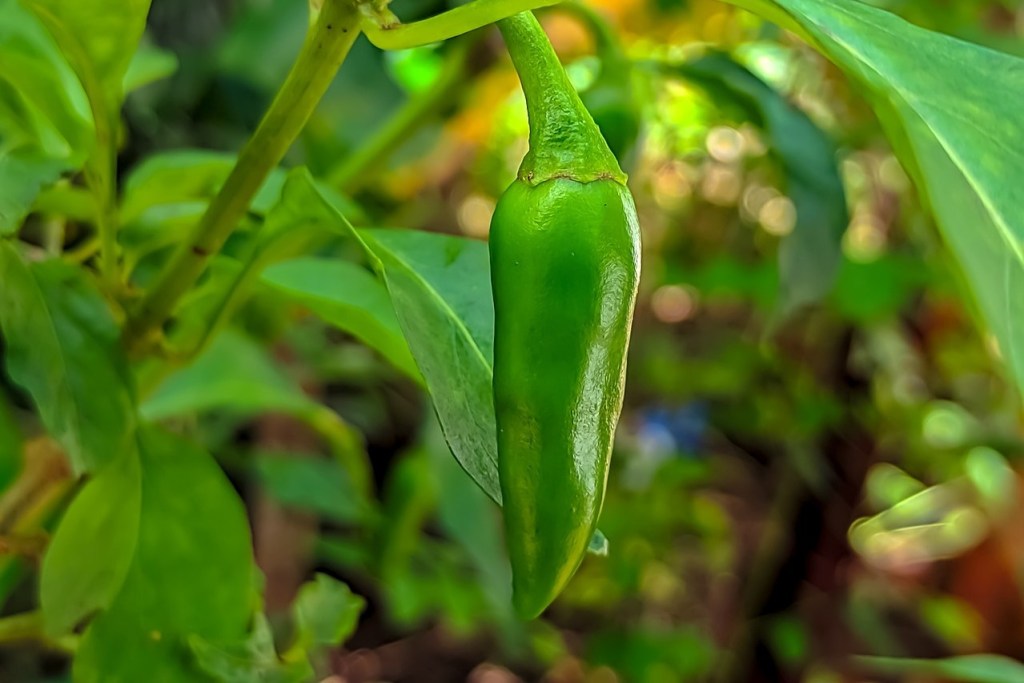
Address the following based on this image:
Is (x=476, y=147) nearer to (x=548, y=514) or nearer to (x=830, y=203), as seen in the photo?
(x=830, y=203)

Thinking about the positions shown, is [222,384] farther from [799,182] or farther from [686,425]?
[686,425]

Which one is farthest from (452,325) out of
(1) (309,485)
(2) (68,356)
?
(1) (309,485)

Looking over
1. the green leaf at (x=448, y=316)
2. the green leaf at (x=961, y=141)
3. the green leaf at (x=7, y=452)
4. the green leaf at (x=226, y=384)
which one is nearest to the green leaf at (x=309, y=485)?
the green leaf at (x=226, y=384)

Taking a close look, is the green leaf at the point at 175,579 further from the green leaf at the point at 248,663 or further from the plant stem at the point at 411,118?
the plant stem at the point at 411,118

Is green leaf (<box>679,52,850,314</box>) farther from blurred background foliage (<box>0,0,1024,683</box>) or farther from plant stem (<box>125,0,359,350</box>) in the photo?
plant stem (<box>125,0,359,350</box>)

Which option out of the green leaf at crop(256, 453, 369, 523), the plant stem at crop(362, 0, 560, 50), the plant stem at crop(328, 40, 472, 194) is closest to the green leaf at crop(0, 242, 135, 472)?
the plant stem at crop(362, 0, 560, 50)

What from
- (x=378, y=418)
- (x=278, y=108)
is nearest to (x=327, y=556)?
(x=378, y=418)

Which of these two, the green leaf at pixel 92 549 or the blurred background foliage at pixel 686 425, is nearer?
the green leaf at pixel 92 549
